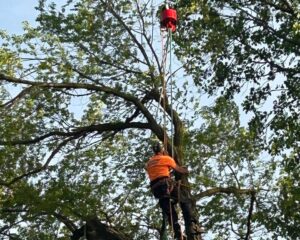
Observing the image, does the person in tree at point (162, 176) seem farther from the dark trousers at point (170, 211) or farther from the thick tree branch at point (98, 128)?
the thick tree branch at point (98, 128)

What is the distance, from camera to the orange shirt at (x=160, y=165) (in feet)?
26.9

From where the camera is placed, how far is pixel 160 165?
8250mm

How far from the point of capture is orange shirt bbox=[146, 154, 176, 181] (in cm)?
820

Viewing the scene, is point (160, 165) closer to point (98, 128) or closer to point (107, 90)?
point (98, 128)

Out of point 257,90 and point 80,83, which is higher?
point 80,83

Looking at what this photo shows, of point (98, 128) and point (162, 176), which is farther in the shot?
point (98, 128)

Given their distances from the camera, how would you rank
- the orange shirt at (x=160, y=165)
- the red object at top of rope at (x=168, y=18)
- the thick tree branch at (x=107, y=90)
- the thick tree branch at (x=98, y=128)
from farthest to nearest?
the thick tree branch at (x=98, y=128) → the thick tree branch at (x=107, y=90) → the orange shirt at (x=160, y=165) → the red object at top of rope at (x=168, y=18)

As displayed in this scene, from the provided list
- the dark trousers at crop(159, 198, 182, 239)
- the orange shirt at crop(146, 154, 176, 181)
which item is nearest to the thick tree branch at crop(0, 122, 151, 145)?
the dark trousers at crop(159, 198, 182, 239)

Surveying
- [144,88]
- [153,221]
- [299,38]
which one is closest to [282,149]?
[299,38]

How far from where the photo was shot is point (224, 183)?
46.9 ft

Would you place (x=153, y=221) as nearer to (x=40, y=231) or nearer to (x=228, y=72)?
(x=40, y=231)

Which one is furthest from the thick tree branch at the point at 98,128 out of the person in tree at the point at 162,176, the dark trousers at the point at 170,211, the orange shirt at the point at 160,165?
the orange shirt at the point at 160,165

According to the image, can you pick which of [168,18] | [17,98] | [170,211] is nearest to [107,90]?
[17,98]

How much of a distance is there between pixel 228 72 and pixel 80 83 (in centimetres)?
318
